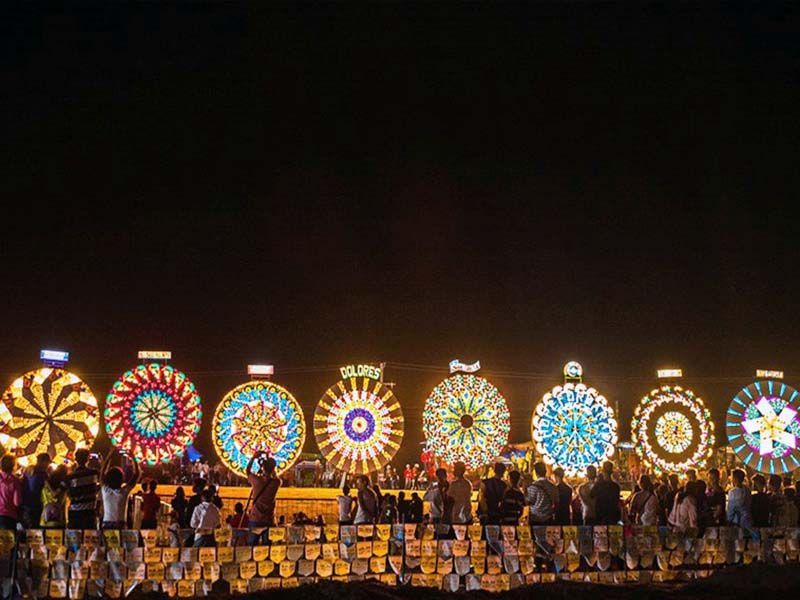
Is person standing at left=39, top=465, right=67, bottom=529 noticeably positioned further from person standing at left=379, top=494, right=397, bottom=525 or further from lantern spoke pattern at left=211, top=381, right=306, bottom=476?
lantern spoke pattern at left=211, top=381, right=306, bottom=476

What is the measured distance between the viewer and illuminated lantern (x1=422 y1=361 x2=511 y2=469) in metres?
37.1

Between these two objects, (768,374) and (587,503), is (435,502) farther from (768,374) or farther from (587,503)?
(768,374)

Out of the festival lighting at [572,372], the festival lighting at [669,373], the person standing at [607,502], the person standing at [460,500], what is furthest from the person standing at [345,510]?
the festival lighting at [669,373]

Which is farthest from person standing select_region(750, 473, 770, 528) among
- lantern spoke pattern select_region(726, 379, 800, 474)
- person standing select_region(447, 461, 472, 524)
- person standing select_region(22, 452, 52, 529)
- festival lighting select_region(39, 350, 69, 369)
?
festival lighting select_region(39, 350, 69, 369)

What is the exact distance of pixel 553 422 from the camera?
3762 cm

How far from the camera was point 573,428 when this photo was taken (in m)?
37.8

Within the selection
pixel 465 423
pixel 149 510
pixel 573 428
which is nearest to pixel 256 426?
pixel 465 423

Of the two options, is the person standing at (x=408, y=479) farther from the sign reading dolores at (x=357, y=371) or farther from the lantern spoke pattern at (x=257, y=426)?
the lantern spoke pattern at (x=257, y=426)

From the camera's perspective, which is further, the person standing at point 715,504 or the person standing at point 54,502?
the person standing at point 715,504

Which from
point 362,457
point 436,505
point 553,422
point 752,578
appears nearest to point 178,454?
point 362,457

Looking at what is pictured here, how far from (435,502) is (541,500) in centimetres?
183

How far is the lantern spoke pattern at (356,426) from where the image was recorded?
123 feet

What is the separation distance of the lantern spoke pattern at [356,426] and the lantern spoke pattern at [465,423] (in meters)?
1.75

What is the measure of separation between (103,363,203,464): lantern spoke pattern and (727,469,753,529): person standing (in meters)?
23.1
